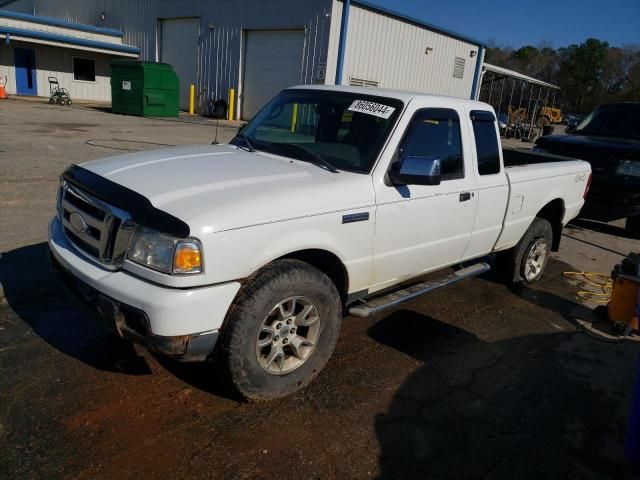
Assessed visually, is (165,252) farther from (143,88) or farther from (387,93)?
(143,88)

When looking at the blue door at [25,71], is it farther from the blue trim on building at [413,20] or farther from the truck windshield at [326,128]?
the truck windshield at [326,128]

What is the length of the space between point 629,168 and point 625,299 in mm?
4024

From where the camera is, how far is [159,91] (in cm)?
2108

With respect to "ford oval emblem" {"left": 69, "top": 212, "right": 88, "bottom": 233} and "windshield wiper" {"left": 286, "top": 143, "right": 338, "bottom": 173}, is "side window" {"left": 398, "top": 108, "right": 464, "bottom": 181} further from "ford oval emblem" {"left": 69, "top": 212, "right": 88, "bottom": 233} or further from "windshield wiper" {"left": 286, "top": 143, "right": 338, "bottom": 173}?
"ford oval emblem" {"left": 69, "top": 212, "right": 88, "bottom": 233}

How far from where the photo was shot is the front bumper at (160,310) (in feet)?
8.36

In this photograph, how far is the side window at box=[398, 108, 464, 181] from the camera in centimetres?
375

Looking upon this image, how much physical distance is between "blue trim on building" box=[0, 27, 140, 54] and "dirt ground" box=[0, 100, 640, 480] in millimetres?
23491

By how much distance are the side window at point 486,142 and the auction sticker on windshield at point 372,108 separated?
1.01 m

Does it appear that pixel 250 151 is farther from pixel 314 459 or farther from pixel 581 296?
pixel 581 296

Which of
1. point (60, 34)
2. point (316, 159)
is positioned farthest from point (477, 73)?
point (316, 159)

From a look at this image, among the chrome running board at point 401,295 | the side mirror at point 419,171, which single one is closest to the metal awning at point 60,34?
the chrome running board at point 401,295

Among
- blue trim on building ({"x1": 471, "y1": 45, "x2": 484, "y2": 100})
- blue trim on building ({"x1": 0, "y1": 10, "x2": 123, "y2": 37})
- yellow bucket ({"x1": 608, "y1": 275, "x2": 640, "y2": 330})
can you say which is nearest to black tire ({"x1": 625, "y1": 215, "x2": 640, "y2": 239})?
yellow bucket ({"x1": 608, "y1": 275, "x2": 640, "y2": 330})

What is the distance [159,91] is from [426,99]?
63.5 ft

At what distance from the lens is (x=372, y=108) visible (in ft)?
12.4
